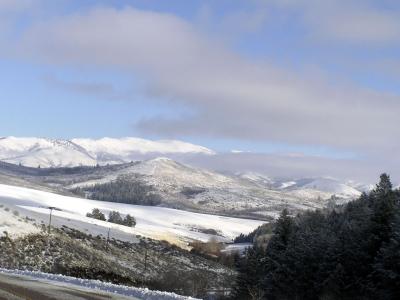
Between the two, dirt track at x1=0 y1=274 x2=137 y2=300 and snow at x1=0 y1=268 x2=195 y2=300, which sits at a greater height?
dirt track at x1=0 y1=274 x2=137 y2=300

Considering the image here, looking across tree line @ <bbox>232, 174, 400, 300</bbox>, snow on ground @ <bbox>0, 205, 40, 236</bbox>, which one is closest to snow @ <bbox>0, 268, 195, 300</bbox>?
tree line @ <bbox>232, 174, 400, 300</bbox>

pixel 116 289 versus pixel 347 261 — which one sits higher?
pixel 347 261

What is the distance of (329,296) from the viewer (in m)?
36.4

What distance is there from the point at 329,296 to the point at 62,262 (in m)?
33.5

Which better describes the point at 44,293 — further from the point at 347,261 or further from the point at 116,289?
the point at 347,261

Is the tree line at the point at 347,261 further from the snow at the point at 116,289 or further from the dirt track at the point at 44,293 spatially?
the dirt track at the point at 44,293

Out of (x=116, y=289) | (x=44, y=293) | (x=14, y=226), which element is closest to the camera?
(x=44, y=293)

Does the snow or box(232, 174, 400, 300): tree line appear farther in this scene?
box(232, 174, 400, 300): tree line

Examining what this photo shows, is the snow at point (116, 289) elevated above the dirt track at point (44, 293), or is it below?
below

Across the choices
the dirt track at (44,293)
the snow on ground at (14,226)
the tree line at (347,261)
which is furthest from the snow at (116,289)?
the snow on ground at (14,226)

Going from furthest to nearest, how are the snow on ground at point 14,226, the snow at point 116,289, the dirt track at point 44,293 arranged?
the snow on ground at point 14,226 → the snow at point 116,289 → the dirt track at point 44,293

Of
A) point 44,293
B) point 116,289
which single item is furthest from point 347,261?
point 44,293

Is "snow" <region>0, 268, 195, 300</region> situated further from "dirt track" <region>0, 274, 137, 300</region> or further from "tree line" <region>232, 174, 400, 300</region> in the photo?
"tree line" <region>232, 174, 400, 300</region>

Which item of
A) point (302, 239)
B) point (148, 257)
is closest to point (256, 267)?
point (302, 239)
